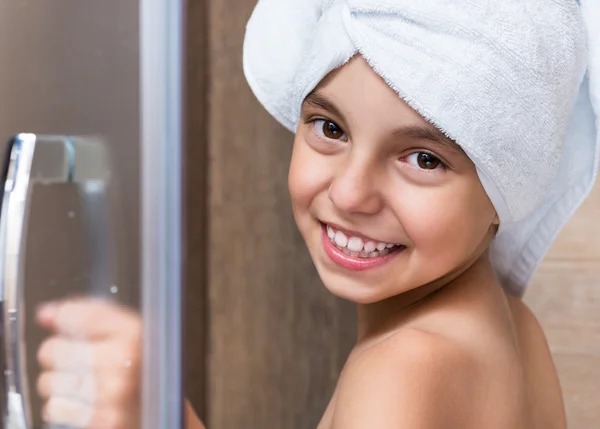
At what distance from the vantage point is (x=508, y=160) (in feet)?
2.05

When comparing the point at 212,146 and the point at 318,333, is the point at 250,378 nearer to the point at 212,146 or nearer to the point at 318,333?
the point at 318,333

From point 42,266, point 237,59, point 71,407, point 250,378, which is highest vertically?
point 237,59

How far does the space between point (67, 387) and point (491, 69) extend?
1.36 ft

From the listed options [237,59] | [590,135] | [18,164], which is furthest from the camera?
[237,59]

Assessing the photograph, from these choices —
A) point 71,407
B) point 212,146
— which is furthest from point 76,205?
point 212,146

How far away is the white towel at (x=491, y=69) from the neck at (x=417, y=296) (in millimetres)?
56

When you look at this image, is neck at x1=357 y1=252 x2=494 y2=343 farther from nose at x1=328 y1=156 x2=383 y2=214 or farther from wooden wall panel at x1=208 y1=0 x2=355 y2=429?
wooden wall panel at x1=208 y1=0 x2=355 y2=429

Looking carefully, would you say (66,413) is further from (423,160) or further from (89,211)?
(423,160)

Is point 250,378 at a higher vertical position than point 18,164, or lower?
lower

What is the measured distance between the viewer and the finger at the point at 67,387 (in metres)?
0.59

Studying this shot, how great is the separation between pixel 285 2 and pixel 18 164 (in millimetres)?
304

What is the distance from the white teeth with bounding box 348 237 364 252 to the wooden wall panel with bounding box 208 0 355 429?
39cm

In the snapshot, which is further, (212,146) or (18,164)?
(212,146)

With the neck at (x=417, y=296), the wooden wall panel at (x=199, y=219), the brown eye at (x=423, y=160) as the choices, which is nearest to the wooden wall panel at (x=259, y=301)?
the wooden wall panel at (x=199, y=219)
